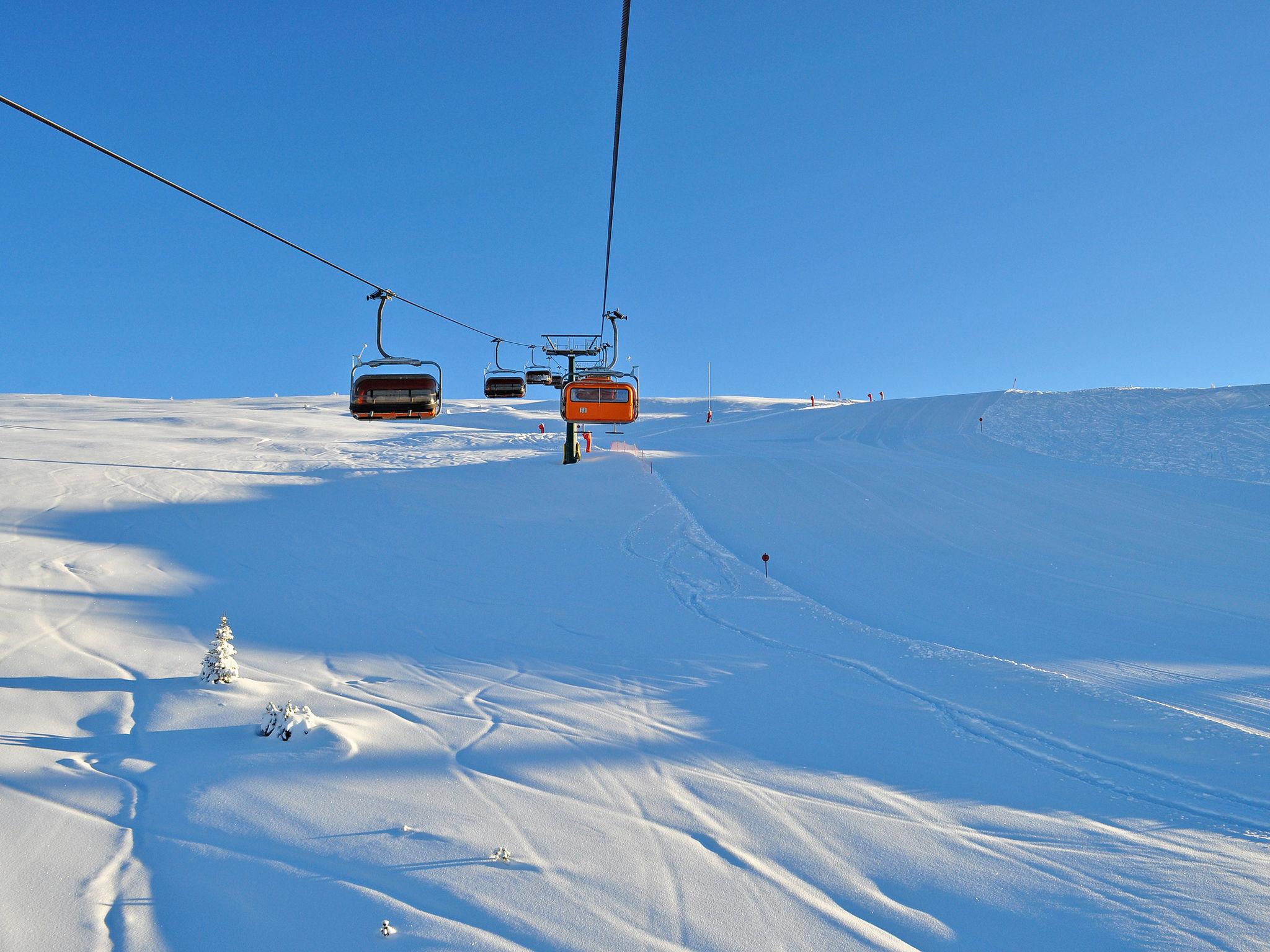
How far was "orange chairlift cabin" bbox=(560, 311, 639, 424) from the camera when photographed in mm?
15312

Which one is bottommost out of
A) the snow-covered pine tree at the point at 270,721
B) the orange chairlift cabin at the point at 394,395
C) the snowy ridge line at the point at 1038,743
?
the snow-covered pine tree at the point at 270,721

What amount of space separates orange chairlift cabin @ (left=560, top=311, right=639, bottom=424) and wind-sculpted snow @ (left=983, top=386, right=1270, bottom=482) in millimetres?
20886

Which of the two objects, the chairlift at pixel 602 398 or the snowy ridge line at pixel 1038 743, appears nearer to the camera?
the snowy ridge line at pixel 1038 743

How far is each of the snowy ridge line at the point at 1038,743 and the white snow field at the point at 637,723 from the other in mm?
53

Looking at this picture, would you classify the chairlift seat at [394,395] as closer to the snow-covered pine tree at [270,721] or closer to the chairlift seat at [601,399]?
the chairlift seat at [601,399]

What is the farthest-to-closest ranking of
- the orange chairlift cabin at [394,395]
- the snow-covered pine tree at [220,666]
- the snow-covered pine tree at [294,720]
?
the orange chairlift cabin at [394,395]
the snow-covered pine tree at [220,666]
the snow-covered pine tree at [294,720]

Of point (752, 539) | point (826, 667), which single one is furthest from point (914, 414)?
point (826, 667)

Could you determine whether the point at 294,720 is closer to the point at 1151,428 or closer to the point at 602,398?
the point at 602,398

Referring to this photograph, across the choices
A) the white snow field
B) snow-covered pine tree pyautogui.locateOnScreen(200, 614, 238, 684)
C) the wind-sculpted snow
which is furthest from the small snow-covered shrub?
the wind-sculpted snow

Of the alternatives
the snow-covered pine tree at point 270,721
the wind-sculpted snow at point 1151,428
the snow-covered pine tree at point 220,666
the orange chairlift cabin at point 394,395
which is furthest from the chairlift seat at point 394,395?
the wind-sculpted snow at point 1151,428

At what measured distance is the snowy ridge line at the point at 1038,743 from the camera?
232 inches

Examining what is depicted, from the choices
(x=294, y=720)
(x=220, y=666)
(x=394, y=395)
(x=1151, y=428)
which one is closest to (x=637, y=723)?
(x=294, y=720)

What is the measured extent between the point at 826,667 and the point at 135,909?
316 inches

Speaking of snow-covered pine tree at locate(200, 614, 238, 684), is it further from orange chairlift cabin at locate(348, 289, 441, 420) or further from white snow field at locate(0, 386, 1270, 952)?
orange chairlift cabin at locate(348, 289, 441, 420)
